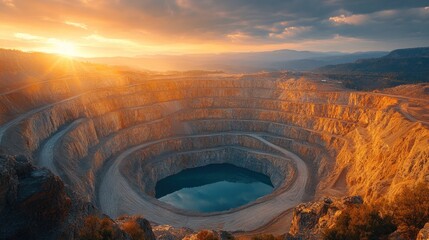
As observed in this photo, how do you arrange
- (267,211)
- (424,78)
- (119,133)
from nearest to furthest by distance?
(267,211) < (119,133) < (424,78)

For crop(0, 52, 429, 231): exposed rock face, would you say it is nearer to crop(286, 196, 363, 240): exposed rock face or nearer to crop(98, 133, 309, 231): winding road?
crop(98, 133, 309, 231): winding road

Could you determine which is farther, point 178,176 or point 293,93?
point 293,93

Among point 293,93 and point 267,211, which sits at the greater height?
point 293,93

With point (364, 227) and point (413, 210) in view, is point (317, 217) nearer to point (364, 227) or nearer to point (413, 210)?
point (364, 227)

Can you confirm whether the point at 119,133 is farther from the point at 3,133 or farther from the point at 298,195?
the point at 298,195

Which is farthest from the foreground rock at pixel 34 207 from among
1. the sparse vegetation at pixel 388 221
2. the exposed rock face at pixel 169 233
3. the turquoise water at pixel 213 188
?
the turquoise water at pixel 213 188

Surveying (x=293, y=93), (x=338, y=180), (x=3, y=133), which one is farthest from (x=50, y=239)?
(x=293, y=93)

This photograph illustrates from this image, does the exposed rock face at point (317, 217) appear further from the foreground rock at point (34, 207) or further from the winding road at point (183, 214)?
the foreground rock at point (34, 207)

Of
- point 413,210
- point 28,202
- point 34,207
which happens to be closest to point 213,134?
point 413,210

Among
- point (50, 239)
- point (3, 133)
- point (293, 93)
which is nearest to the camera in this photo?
point (50, 239)
